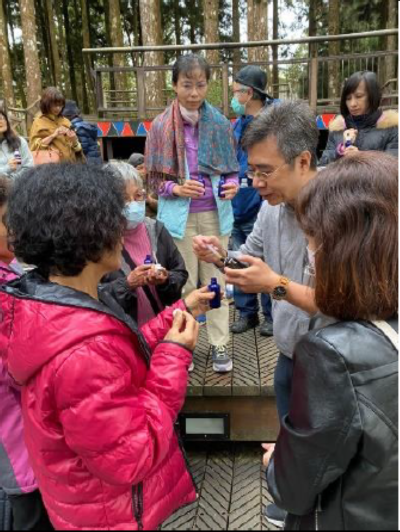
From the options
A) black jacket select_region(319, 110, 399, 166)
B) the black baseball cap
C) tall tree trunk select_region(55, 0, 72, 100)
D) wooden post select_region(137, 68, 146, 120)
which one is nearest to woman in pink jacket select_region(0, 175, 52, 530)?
black jacket select_region(319, 110, 399, 166)

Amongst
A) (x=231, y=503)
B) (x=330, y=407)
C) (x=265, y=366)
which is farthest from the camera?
(x=265, y=366)

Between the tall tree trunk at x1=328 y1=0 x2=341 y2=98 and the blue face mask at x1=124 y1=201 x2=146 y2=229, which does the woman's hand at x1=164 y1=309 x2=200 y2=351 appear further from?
the tall tree trunk at x1=328 y1=0 x2=341 y2=98

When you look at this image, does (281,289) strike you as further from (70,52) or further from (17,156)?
(70,52)

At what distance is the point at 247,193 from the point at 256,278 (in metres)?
2.29

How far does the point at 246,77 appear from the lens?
12.1ft

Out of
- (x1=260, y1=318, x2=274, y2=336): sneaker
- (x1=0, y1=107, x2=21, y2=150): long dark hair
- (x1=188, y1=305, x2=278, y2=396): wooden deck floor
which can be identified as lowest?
(x1=188, y1=305, x2=278, y2=396): wooden deck floor

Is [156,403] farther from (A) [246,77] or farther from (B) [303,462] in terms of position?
(A) [246,77]

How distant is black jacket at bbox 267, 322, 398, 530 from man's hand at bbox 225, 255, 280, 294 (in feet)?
2.14

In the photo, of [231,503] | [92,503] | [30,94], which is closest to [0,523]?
[92,503]

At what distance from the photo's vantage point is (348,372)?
96 cm

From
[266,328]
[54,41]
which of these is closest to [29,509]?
[266,328]

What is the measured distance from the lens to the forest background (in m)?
13.0

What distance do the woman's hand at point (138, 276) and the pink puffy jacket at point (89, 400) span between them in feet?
2.80

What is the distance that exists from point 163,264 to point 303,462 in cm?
167
